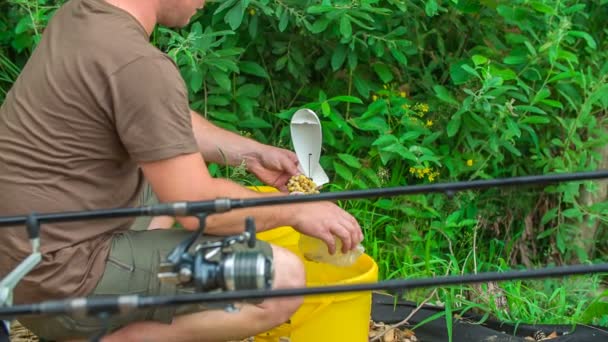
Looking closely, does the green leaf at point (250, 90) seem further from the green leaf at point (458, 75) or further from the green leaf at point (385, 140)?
the green leaf at point (458, 75)

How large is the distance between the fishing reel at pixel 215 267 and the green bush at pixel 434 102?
179 cm

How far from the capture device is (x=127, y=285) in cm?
265

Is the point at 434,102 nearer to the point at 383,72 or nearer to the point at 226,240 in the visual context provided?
the point at 383,72

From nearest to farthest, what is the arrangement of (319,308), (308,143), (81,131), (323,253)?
(81,131), (319,308), (323,253), (308,143)

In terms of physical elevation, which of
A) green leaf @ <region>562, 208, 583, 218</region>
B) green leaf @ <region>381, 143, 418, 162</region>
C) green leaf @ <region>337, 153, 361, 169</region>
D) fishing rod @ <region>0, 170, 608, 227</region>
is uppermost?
fishing rod @ <region>0, 170, 608, 227</region>

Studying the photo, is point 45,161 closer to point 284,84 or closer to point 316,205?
point 316,205

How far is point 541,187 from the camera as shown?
4.28 meters

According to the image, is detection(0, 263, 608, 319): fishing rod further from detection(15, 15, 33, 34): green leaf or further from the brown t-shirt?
detection(15, 15, 33, 34): green leaf

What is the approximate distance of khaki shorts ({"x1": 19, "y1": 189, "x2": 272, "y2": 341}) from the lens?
2.63 meters

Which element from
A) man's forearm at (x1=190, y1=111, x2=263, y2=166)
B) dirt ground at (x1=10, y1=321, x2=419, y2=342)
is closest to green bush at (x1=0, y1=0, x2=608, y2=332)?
dirt ground at (x1=10, y1=321, x2=419, y2=342)

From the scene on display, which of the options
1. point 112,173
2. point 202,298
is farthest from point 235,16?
point 202,298

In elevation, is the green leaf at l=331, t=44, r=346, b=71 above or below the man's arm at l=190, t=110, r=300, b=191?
above

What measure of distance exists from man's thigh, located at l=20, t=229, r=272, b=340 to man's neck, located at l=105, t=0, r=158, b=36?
0.59m

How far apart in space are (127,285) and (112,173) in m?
0.31
